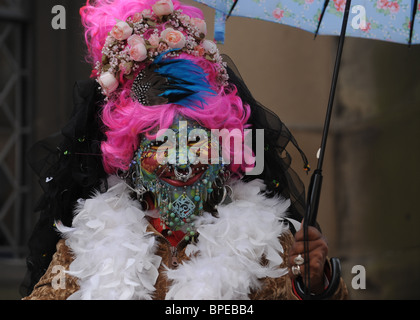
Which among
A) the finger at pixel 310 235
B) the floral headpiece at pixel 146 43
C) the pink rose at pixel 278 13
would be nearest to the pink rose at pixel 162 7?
the floral headpiece at pixel 146 43

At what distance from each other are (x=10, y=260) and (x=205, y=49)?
267 centimetres

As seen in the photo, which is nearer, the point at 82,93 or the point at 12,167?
the point at 82,93

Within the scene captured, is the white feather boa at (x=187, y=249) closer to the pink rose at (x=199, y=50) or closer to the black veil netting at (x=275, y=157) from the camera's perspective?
the black veil netting at (x=275, y=157)

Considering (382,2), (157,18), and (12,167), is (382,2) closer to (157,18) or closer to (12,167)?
(157,18)

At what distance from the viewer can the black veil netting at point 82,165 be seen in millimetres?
2303

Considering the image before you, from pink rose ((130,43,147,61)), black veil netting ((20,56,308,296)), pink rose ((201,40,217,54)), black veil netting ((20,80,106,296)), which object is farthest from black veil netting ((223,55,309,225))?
black veil netting ((20,80,106,296))

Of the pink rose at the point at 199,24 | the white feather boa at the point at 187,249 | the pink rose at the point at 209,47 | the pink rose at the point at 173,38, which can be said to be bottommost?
the white feather boa at the point at 187,249

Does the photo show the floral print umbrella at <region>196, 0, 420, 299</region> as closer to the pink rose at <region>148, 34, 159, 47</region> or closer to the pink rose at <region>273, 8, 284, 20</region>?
the pink rose at <region>273, 8, 284, 20</region>

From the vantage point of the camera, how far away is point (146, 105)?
221 cm

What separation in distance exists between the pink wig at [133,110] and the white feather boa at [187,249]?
0.17 meters

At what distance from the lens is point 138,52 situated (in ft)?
7.09

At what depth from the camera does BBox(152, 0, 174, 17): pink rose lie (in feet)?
7.31

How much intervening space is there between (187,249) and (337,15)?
106 centimetres

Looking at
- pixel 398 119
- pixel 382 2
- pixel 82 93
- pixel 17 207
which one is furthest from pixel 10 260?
pixel 382 2
